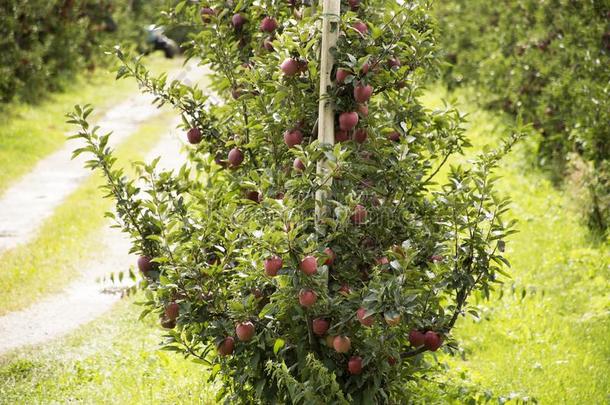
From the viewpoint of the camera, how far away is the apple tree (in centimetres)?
328

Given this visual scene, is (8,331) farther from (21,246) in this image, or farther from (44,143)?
(44,143)

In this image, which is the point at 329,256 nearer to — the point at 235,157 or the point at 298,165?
the point at 298,165

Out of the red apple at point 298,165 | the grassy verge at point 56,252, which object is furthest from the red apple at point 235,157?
the grassy verge at point 56,252

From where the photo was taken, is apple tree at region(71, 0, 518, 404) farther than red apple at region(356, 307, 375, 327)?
Yes

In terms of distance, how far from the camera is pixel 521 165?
398 inches

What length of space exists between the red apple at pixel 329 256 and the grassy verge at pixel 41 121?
7.35m

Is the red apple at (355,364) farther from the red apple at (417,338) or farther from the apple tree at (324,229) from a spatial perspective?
the red apple at (417,338)

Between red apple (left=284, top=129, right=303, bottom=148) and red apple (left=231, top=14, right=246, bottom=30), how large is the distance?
105 centimetres

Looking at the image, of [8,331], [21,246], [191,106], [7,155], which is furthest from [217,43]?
[7,155]

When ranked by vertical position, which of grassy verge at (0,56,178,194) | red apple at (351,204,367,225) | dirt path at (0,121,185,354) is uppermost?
red apple at (351,204,367,225)

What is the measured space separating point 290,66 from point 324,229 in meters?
0.80

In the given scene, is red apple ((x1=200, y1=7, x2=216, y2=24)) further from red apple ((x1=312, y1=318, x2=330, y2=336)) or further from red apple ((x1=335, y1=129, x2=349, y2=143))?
red apple ((x1=312, y1=318, x2=330, y2=336))

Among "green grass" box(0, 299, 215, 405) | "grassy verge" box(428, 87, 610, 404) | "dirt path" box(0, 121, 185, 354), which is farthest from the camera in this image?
"dirt path" box(0, 121, 185, 354)

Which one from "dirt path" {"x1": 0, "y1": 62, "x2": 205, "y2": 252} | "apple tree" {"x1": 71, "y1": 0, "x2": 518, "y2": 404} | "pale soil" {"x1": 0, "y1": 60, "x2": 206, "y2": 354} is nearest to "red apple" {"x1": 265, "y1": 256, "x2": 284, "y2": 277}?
"apple tree" {"x1": 71, "y1": 0, "x2": 518, "y2": 404}
